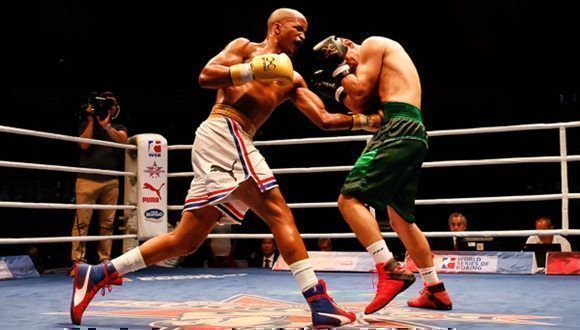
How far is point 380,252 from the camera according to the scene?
7.88 feet

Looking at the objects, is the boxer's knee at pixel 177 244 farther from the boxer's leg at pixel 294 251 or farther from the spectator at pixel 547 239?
the spectator at pixel 547 239

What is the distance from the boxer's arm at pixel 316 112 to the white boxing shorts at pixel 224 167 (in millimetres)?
253

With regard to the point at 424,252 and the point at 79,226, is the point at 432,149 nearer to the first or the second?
the point at 79,226

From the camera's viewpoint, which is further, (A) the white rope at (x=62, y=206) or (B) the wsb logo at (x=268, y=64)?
(A) the white rope at (x=62, y=206)

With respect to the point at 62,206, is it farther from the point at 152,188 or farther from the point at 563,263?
the point at 563,263

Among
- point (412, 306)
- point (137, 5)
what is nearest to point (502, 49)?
point (137, 5)

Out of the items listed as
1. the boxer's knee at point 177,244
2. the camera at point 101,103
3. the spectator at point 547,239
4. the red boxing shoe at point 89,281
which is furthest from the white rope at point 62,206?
the spectator at point 547,239

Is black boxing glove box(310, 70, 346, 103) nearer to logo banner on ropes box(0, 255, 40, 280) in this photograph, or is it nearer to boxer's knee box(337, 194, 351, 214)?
boxer's knee box(337, 194, 351, 214)

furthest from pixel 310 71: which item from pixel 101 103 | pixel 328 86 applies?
pixel 328 86

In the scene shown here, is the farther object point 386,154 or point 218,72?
point 386,154

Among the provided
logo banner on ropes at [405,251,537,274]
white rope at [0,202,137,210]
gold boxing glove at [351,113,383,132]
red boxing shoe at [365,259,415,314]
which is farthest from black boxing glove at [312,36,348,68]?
white rope at [0,202,137,210]

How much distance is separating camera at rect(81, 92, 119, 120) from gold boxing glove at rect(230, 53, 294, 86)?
7.99 feet

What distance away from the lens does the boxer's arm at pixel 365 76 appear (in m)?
2.55

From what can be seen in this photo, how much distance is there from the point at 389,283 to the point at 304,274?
14.2 inches
